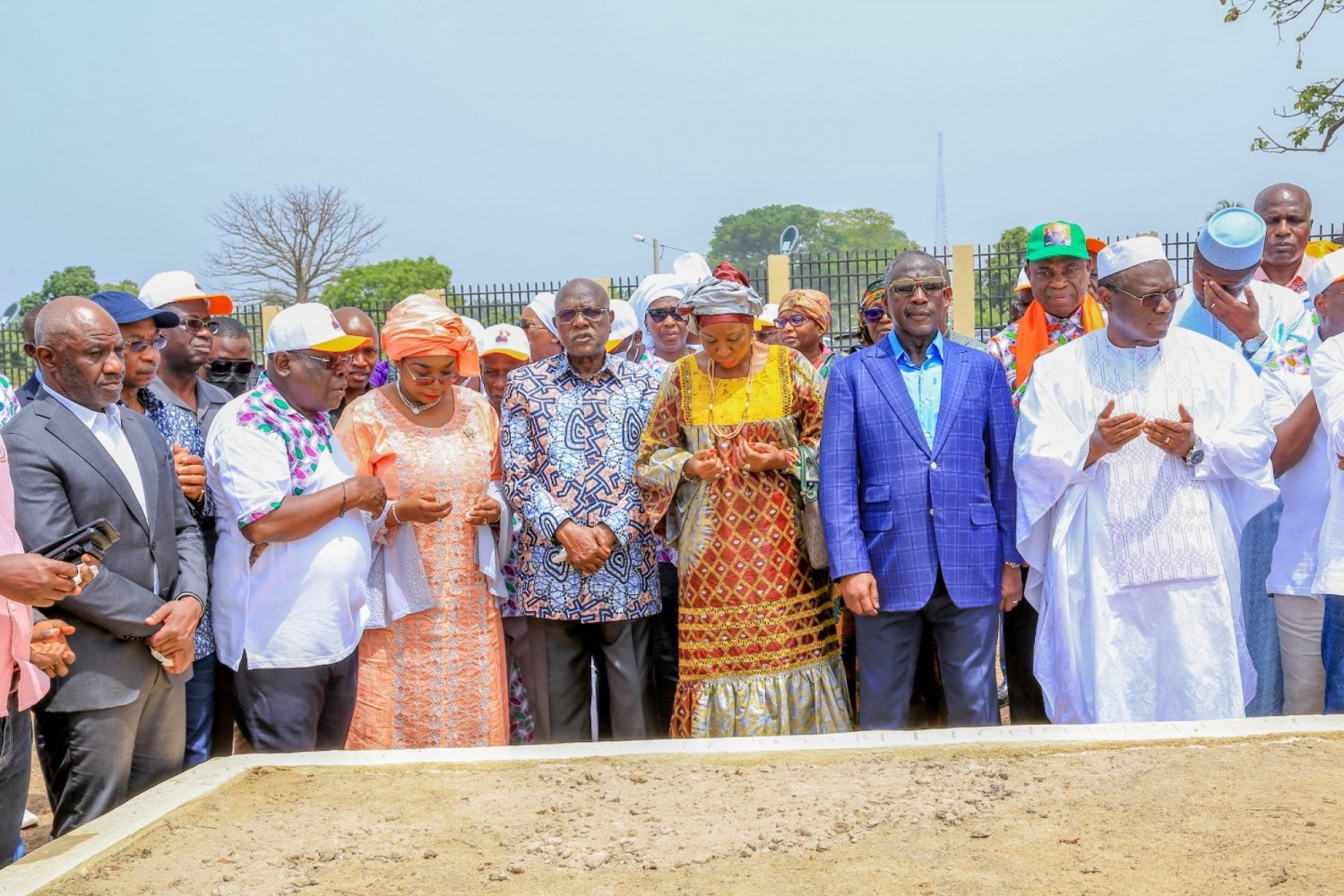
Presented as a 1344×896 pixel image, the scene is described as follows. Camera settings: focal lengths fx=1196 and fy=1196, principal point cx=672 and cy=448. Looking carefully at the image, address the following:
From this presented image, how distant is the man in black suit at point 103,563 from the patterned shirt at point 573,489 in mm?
1342

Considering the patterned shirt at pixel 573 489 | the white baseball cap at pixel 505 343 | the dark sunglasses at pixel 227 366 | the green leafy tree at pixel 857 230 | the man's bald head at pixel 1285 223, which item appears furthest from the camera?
the green leafy tree at pixel 857 230

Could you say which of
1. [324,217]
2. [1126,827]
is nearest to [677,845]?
[1126,827]

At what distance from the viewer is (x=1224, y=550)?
4281mm

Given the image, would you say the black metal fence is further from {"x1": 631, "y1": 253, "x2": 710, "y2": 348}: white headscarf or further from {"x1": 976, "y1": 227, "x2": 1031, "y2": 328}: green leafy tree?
{"x1": 631, "y1": 253, "x2": 710, "y2": 348}: white headscarf

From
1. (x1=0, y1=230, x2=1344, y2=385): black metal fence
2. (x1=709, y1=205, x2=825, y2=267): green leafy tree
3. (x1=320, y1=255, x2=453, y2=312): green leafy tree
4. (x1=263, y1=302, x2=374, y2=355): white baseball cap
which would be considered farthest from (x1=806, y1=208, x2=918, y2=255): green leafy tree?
(x1=263, y1=302, x2=374, y2=355): white baseball cap

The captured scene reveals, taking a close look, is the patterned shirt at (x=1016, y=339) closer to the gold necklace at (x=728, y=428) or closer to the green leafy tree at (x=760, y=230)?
the gold necklace at (x=728, y=428)

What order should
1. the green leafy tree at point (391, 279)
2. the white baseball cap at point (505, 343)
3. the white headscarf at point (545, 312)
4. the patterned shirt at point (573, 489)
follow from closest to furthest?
the patterned shirt at point (573, 489) → the white baseball cap at point (505, 343) → the white headscarf at point (545, 312) → the green leafy tree at point (391, 279)

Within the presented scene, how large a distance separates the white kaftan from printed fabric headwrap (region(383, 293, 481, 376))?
2.14 metres

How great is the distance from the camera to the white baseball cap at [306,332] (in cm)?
417

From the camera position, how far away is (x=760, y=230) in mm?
81125

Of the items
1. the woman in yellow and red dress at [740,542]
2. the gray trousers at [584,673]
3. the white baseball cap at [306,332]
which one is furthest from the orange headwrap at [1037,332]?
the white baseball cap at [306,332]

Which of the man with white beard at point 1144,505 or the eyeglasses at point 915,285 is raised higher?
the eyeglasses at point 915,285

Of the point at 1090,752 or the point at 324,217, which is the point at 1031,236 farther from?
the point at 324,217

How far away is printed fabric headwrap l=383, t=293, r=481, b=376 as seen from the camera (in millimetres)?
4469
